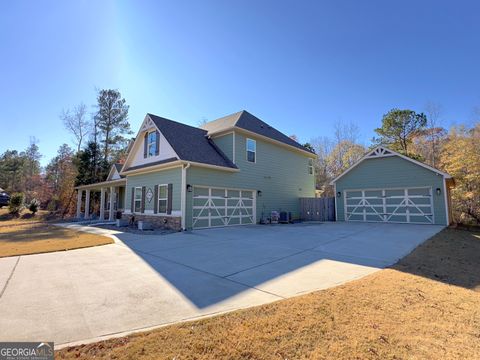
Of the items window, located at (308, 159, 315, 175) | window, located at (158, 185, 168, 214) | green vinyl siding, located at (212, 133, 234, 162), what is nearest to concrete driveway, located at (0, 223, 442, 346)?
window, located at (158, 185, 168, 214)

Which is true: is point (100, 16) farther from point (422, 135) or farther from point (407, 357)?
point (422, 135)

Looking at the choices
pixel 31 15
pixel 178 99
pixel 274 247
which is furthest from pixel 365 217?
pixel 31 15

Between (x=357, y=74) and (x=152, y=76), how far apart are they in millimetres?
12171

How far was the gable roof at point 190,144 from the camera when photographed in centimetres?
1358

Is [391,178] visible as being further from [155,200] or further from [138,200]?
[138,200]

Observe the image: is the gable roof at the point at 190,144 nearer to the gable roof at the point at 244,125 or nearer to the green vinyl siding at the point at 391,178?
the gable roof at the point at 244,125

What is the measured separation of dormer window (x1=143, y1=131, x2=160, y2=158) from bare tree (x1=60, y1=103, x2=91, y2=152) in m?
22.9

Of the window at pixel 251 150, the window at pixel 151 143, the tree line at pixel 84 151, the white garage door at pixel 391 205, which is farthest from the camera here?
the tree line at pixel 84 151

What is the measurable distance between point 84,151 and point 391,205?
30707 millimetres

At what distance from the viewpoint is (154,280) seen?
198 inches

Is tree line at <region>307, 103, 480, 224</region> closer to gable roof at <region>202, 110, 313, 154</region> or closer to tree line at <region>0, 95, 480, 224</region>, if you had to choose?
tree line at <region>0, 95, 480, 224</region>

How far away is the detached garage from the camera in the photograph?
48.1 ft

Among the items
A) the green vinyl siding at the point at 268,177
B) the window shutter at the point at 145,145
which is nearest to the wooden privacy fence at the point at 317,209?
the green vinyl siding at the point at 268,177

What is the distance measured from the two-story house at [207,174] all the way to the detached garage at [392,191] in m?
4.30
